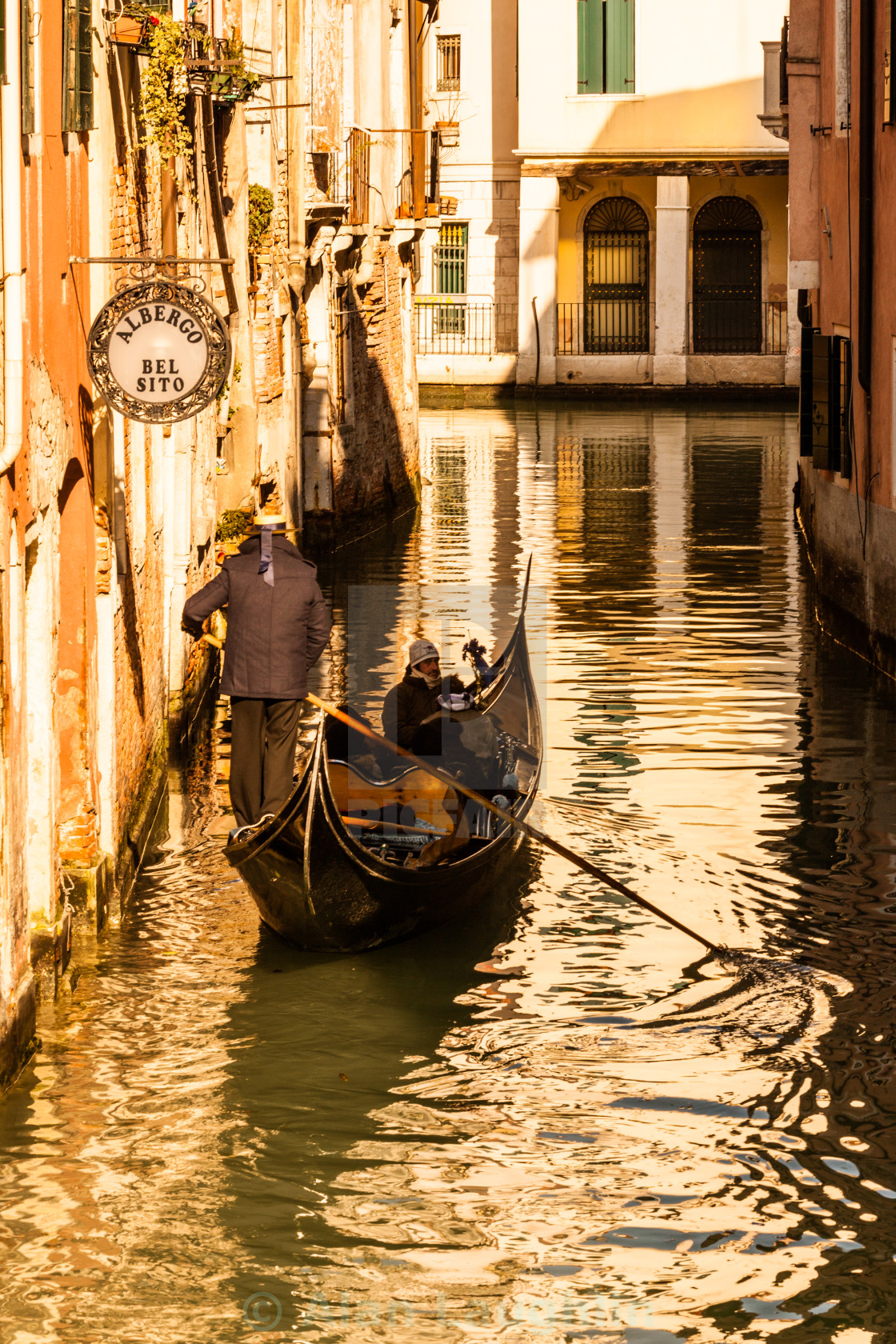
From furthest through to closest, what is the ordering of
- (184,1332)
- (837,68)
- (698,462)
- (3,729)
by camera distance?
(698,462) < (837,68) < (3,729) < (184,1332)

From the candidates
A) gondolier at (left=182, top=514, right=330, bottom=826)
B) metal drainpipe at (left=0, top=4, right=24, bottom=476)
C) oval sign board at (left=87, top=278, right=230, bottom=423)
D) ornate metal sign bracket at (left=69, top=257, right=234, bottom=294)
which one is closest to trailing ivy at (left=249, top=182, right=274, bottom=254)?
ornate metal sign bracket at (left=69, top=257, right=234, bottom=294)

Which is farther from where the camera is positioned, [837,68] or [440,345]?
[440,345]

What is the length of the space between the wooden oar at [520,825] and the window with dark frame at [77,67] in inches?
100

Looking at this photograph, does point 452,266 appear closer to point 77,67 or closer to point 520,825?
point 520,825

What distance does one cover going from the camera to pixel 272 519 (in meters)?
8.77

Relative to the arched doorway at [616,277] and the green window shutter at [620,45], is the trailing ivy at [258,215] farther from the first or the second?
the arched doorway at [616,277]

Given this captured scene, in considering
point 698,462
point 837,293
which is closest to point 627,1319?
point 837,293

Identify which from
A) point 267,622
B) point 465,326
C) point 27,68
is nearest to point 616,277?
point 465,326

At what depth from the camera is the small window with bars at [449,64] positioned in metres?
37.5

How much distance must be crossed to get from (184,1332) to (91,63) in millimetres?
4988

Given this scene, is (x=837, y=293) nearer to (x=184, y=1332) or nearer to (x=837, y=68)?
(x=837, y=68)

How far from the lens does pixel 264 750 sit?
8656 millimetres

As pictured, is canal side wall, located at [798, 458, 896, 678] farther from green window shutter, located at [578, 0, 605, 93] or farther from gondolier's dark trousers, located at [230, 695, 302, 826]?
green window shutter, located at [578, 0, 605, 93]

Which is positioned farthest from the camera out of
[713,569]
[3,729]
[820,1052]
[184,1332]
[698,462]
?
[698,462]
